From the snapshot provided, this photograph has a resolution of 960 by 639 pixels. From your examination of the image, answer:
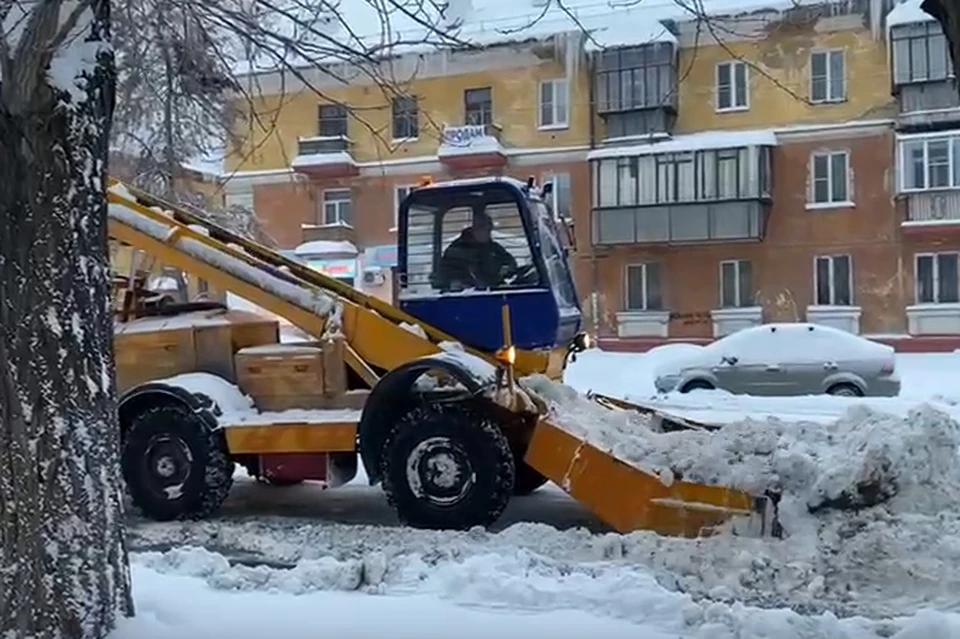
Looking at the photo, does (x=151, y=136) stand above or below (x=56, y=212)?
above

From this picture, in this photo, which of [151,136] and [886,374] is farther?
[886,374]

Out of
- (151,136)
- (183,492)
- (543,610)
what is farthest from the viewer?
(151,136)

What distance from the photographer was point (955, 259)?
28875 mm

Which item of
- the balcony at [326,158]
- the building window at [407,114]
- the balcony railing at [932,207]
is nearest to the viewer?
the building window at [407,114]

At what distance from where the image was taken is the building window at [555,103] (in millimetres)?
32625

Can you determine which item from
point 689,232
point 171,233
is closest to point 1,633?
point 171,233

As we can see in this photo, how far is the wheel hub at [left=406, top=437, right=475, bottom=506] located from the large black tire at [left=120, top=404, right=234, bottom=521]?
1.70 m

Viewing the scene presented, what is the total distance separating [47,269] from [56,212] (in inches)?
9.8

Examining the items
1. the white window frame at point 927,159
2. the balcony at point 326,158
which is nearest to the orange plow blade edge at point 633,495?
the white window frame at point 927,159

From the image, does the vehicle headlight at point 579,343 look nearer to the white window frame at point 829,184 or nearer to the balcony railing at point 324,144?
the white window frame at point 829,184

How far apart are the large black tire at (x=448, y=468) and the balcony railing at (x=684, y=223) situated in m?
22.9

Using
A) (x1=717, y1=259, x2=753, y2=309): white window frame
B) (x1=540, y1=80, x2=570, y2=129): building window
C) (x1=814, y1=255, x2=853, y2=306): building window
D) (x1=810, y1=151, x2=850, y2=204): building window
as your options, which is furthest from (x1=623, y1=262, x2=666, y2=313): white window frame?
(x1=810, y1=151, x2=850, y2=204): building window

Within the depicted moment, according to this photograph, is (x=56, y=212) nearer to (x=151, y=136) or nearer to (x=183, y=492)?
(x=183, y=492)

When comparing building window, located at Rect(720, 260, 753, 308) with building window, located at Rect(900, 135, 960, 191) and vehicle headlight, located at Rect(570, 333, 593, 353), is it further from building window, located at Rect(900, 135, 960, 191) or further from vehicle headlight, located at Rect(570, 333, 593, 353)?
vehicle headlight, located at Rect(570, 333, 593, 353)
